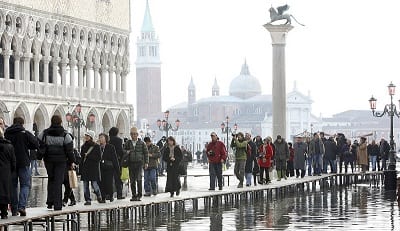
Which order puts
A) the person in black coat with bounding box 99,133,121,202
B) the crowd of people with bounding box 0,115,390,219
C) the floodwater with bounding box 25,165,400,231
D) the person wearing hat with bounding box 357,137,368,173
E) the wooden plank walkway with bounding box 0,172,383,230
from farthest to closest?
the person wearing hat with bounding box 357,137,368,173 → the person in black coat with bounding box 99,133,121,202 → the floodwater with bounding box 25,165,400,231 → the crowd of people with bounding box 0,115,390,219 → the wooden plank walkway with bounding box 0,172,383,230

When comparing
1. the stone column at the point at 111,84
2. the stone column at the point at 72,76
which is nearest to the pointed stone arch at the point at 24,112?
the stone column at the point at 72,76

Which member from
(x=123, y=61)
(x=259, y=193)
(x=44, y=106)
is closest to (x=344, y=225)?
(x=259, y=193)

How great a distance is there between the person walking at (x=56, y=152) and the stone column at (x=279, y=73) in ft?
111

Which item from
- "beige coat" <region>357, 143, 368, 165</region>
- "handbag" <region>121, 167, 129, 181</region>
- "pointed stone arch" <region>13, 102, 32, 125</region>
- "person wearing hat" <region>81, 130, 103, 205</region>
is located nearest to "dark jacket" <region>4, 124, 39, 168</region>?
"person wearing hat" <region>81, 130, 103, 205</region>

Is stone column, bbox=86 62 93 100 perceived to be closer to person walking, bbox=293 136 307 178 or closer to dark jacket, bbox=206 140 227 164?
person walking, bbox=293 136 307 178

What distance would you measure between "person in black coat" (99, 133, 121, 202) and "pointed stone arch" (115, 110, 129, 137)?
44379mm

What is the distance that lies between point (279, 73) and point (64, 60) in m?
12.1

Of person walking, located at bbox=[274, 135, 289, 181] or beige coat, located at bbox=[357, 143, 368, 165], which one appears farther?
beige coat, located at bbox=[357, 143, 368, 165]

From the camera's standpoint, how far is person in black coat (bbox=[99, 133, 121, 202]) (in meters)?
22.1

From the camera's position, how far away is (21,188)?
18016mm

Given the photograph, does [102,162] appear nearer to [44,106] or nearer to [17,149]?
[17,149]

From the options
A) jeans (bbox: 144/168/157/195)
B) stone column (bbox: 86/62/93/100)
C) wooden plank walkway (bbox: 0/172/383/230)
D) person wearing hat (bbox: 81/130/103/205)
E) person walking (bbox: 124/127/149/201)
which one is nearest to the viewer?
wooden plank walkway (bbox: 0/172/383/230)

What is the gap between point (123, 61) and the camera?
67875 mm

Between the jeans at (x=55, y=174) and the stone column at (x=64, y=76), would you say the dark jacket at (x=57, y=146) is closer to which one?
the jeans at (x=55, y=174)
